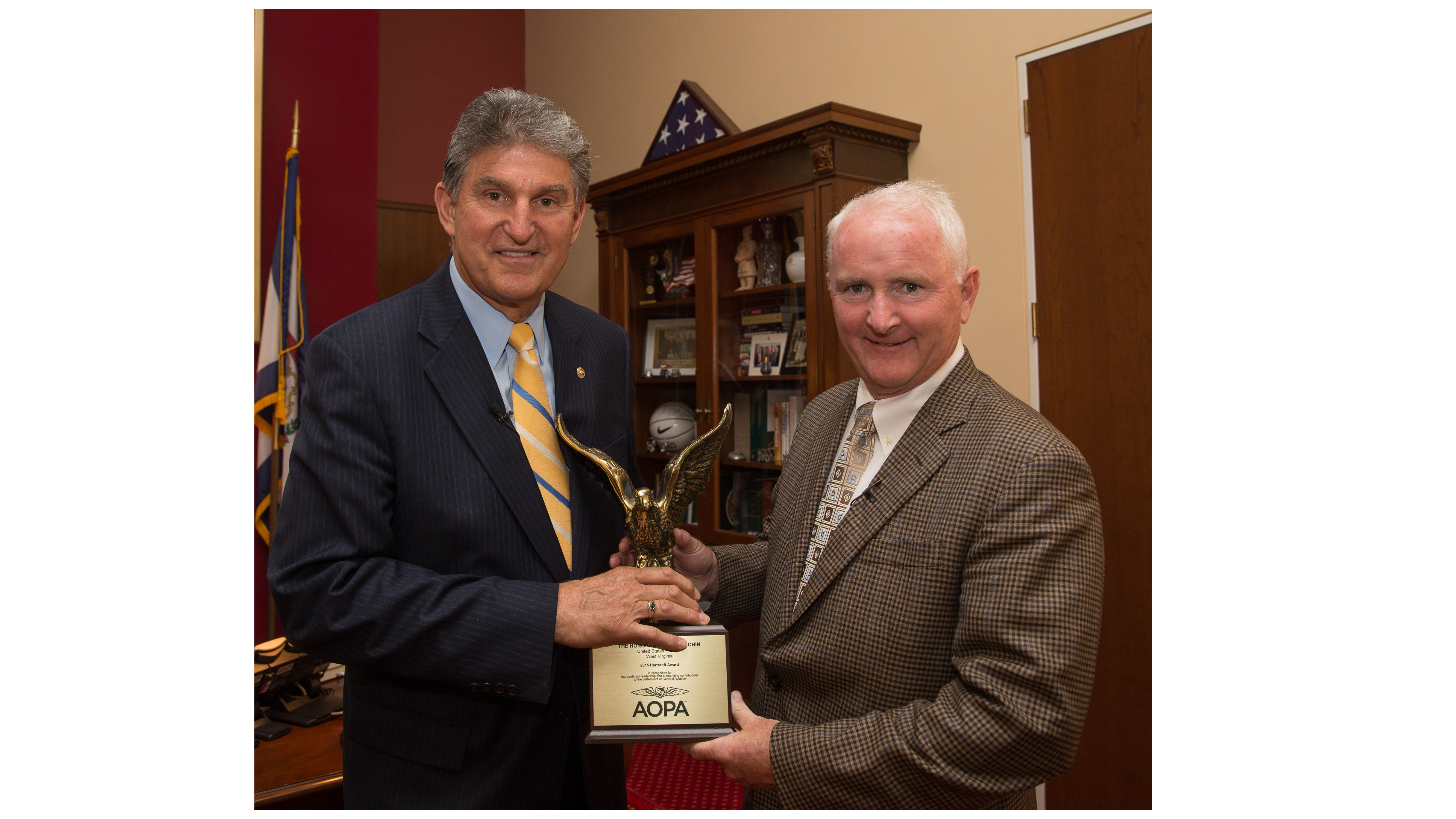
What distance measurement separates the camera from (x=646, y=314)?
375 centimetres


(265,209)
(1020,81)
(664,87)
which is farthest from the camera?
(664,87)

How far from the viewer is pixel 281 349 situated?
347cm

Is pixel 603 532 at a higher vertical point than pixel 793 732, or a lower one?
higher

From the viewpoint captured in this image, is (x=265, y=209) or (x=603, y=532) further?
(x=265, y=209)

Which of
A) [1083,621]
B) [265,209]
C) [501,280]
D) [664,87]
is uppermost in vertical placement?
[664,87]

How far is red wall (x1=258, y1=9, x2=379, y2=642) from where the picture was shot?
3521mm

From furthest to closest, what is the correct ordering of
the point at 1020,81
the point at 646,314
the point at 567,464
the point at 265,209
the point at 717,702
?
the point at 646,314, the point at 265,209, the point at 1020,81, the point at 567,464, the point at 717,702

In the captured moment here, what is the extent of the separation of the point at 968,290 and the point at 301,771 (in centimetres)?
171

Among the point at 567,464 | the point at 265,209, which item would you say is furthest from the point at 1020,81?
the point at 265,209

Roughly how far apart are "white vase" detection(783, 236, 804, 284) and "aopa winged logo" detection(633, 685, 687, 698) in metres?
1.94

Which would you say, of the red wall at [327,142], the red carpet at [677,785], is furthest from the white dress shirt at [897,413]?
the red wall at [327,142]

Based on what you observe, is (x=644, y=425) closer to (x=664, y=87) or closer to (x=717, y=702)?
(x=664, y=87)

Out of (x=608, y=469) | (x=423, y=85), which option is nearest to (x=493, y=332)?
(x=608, y=469)

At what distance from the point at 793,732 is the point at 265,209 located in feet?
11.3
